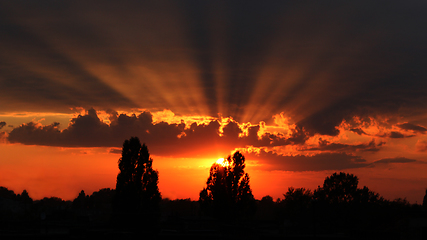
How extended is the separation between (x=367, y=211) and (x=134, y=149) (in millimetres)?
59112

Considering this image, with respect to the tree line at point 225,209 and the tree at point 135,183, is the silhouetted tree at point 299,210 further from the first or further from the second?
the tree at point 135,183

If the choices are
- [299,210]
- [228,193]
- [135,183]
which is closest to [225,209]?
[228,193]

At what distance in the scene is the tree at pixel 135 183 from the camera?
187ft

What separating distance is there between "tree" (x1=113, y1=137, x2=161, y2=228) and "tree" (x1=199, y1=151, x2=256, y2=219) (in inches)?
599

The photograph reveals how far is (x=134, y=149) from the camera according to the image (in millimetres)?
62469

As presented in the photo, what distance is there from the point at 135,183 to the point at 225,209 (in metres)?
19.8

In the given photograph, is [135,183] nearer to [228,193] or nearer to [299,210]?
[228,193]

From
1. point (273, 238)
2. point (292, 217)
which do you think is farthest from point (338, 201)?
point (273, 238)

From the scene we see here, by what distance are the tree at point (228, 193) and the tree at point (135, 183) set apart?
15.2m

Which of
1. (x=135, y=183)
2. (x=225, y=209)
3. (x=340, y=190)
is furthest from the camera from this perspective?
(x=340, y=190)

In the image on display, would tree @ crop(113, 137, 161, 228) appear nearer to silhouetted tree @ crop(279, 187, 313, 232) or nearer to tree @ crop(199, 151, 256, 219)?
tree @ crop(199, 151, 256, 219)

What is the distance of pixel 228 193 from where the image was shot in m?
72.0

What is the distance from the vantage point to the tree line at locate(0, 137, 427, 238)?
45.8 m

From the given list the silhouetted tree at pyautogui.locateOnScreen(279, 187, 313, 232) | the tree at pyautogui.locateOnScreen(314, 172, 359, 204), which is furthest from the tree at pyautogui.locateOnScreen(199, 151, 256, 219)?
the tree at pyautogui.locateOnScreen(314, 172, 359, 204)
